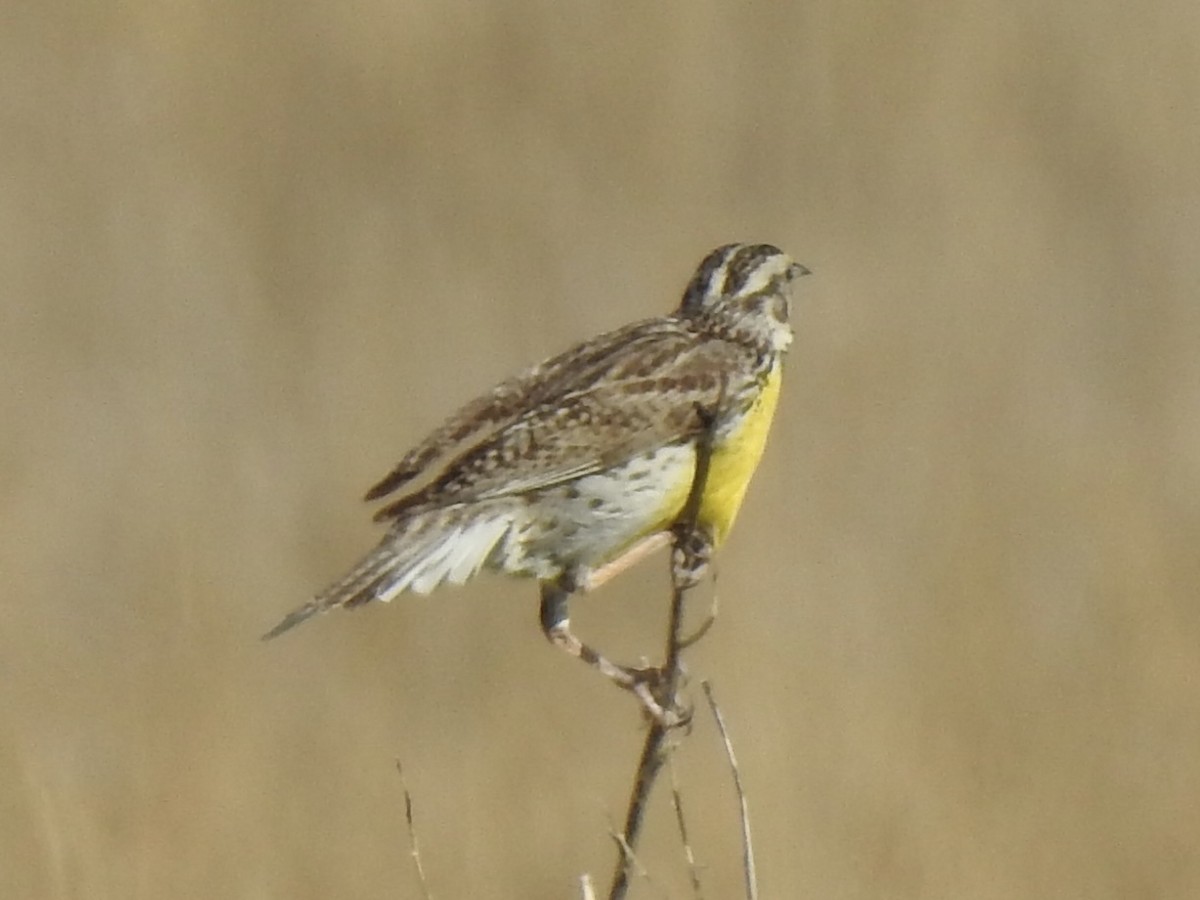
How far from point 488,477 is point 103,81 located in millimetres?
4772

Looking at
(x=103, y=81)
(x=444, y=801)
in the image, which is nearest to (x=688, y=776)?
(x=444, y=801)

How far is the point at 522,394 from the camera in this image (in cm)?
411

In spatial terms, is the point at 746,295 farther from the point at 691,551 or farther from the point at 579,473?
the point at 691,551

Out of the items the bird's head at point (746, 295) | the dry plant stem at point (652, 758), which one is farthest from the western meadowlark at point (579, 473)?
the dry plant stem at point (652, 758)

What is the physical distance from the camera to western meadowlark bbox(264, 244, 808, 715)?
3.98m

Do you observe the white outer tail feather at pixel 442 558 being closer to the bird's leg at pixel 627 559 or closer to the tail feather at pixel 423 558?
the tail feather at pixel 423 558

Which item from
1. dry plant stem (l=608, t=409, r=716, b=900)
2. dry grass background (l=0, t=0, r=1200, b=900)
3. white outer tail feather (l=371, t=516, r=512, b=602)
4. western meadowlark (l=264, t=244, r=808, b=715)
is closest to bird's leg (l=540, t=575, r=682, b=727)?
western meadowlark (l=264, t=244, r=808, b=715)

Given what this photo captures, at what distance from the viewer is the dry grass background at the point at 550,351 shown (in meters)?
5.98

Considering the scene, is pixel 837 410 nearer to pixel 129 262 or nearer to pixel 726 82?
pixel 726 82

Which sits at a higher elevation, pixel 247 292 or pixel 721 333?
pixel 247 292

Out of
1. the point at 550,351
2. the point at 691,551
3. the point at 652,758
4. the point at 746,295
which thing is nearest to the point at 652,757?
the point at 652,758

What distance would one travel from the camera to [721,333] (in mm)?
4316

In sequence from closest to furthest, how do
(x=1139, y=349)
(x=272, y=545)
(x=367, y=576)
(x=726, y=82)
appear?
(x=367, y=576) < (x=272, y=545) < (x=1139, y=349) < (x=726, y=82)

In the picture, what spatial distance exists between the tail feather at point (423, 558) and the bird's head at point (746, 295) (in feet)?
1.74
